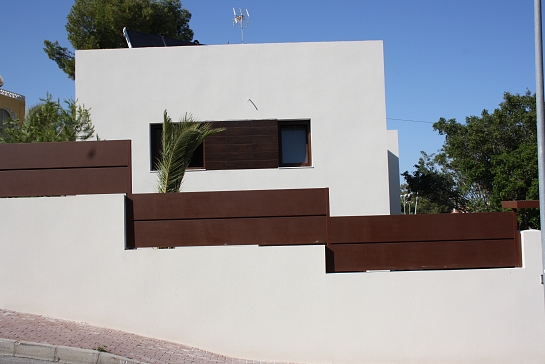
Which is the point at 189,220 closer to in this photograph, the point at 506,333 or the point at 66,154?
the point at 66,154

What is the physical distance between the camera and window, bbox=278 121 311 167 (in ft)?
38.6

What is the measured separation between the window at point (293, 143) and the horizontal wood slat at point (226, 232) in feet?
13.9

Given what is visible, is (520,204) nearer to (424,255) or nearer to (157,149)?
(424,255)

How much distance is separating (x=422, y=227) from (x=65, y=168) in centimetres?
527

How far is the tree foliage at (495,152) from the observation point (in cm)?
1634

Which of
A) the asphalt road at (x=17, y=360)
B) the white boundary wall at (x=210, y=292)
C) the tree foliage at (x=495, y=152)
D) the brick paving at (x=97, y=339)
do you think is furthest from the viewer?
the tree foliage at (x=495, y=152)

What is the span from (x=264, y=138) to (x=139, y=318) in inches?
210

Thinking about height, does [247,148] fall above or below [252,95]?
below

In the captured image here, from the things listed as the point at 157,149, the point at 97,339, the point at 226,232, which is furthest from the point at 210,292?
the point at 157,149

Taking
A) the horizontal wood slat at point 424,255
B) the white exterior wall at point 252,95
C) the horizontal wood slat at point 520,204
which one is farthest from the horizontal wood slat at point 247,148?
the horizontal wood slat at point 520,204

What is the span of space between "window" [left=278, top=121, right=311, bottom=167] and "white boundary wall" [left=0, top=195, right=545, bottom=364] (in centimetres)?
457

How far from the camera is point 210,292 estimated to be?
7.39 m

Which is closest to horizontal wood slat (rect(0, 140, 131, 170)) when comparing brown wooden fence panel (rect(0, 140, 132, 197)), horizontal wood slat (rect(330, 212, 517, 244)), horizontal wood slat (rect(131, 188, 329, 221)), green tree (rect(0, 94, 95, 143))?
brown wooden fence panel (rect(0, 140, 132, 197))

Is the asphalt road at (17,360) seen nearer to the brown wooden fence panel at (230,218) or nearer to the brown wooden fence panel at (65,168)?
the brown wooden fence panel at (230,218)
